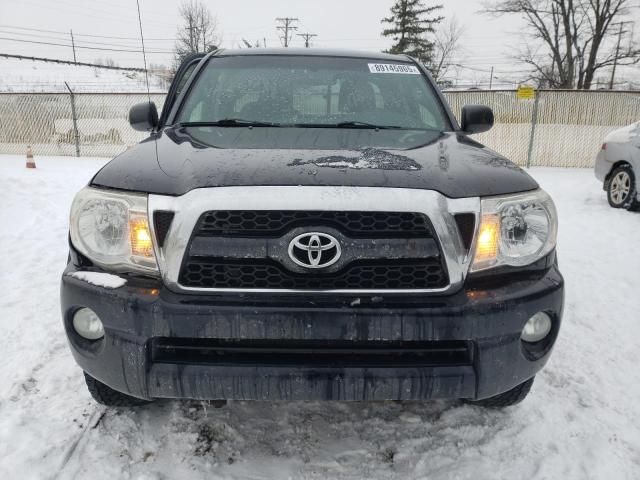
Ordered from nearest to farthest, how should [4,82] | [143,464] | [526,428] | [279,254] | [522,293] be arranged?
[279,254] < [522,293] < [143,464] < [526,428] < [4,82]

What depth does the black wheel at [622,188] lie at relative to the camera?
6.82m

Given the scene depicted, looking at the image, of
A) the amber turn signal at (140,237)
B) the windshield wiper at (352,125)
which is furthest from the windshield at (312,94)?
the amber turn signal at (140,237)

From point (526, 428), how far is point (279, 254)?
1.47 m

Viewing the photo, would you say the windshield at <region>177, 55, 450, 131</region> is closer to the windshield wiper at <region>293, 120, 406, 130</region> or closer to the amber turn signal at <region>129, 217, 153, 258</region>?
the windshield wiper at <region>293, 120, 406, 130</region>

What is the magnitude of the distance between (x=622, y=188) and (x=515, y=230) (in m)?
6.46

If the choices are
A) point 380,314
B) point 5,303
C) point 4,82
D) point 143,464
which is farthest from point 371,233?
point 4,82

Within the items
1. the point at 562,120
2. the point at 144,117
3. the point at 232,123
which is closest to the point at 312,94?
the point at 232,123

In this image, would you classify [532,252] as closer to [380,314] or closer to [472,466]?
[380,314]

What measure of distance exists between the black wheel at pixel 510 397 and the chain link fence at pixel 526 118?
12.3 metres

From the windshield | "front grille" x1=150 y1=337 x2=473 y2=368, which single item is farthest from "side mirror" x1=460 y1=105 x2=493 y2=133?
"front grille" x1=150 y1=337 x2=473 y2=368

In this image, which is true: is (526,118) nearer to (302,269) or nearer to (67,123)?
(67,123)

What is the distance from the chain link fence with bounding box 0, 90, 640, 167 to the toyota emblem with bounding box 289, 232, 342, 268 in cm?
1300

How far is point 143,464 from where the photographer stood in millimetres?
1914

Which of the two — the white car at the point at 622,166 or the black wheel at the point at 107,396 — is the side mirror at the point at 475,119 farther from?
the white car at the point at 622,166
